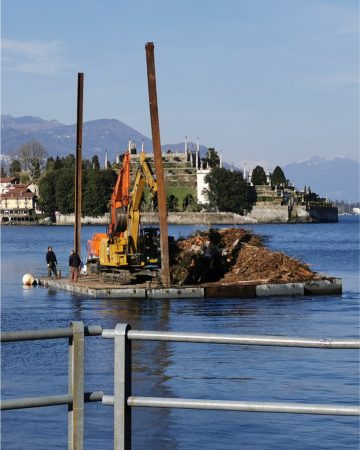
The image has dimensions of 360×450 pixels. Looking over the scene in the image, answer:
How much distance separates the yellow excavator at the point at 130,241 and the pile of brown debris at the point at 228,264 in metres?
1.03

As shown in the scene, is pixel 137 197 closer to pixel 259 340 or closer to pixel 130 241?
pixel 130 241

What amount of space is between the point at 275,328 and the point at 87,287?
1069 cm

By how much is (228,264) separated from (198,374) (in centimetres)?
2557

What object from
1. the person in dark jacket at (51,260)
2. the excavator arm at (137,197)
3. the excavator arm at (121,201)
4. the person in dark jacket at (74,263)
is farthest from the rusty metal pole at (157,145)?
the person in dark jacket at (51,260)

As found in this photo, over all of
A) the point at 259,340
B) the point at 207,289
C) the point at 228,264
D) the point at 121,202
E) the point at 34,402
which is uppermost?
the point at 121,202

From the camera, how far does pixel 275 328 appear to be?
97.3 feet

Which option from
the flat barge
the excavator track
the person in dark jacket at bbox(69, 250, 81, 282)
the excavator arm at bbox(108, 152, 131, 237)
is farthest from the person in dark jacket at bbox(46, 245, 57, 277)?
the excavator arm at bbox(108, 152, 131, 237)

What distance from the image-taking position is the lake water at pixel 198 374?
13617 millimetres

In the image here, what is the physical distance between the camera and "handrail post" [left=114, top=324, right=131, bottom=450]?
20.5 ft

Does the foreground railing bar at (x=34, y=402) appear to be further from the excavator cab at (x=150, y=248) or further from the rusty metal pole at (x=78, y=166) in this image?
the rusty metal pole at (x=78, y=166)

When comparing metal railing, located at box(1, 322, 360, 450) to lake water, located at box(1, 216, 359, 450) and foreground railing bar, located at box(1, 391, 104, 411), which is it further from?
lake water, located at box(1, 216, 359, 450)

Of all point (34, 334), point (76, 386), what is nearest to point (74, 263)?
point (76, 386)

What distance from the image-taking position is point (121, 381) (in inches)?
247

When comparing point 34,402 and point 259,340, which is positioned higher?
point 259,340
